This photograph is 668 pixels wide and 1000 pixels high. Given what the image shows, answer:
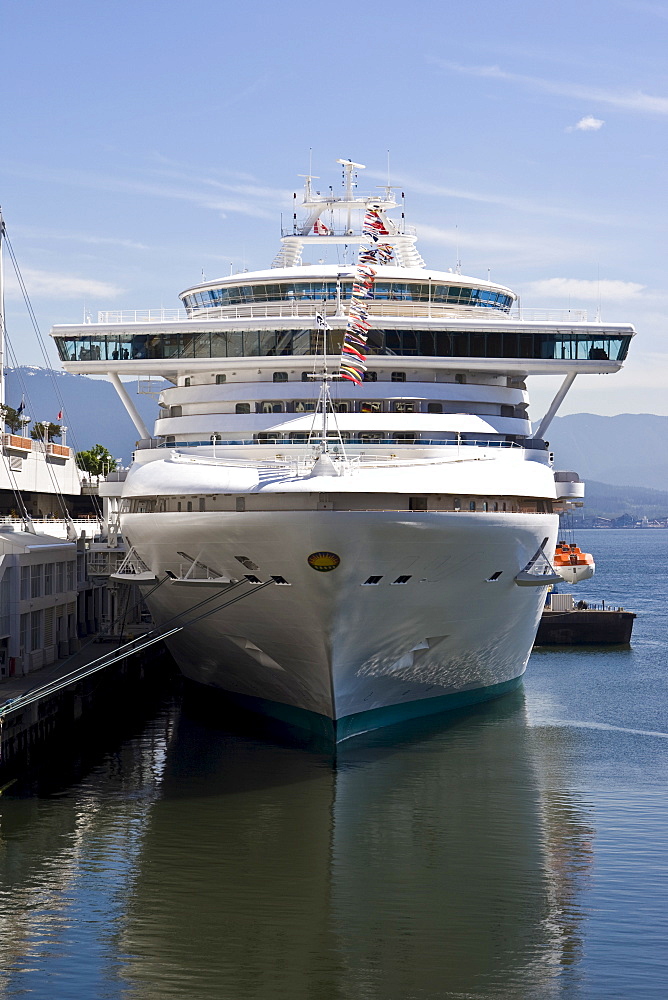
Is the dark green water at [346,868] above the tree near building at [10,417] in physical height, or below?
below

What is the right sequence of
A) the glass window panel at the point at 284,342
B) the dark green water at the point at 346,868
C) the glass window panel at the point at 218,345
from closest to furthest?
the dark green water at the point at 346,868 → the glass window panel at the point at 284,342 → the glass window panel at the point at 218,345

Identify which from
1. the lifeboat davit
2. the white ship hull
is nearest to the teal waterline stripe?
the white ship hull

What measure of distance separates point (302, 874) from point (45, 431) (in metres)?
37.5

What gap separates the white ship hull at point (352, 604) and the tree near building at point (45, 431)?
2468 centimetres

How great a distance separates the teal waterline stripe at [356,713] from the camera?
28031 mm

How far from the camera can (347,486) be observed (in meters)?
25.5

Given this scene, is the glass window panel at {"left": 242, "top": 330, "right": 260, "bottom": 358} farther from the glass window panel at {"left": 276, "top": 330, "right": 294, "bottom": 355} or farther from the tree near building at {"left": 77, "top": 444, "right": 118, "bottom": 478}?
the tree near building at {"left": 77, "top": 444, "right": 118, "bottom": 478}

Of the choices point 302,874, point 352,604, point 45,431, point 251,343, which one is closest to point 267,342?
point 251,343

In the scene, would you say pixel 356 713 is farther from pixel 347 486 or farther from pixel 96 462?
pixel 96 462

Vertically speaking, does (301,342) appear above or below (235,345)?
above

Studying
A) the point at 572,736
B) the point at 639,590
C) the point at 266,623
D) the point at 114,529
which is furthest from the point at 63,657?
the point at 639,590

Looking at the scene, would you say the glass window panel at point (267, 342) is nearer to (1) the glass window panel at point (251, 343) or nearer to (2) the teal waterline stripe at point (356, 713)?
(1) the glass window panel at point (251, 343)

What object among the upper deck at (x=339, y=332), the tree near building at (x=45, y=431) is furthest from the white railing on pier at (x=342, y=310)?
the tree near building at (x=45, y=431)

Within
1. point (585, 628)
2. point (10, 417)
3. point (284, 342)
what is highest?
point (284, 342)
